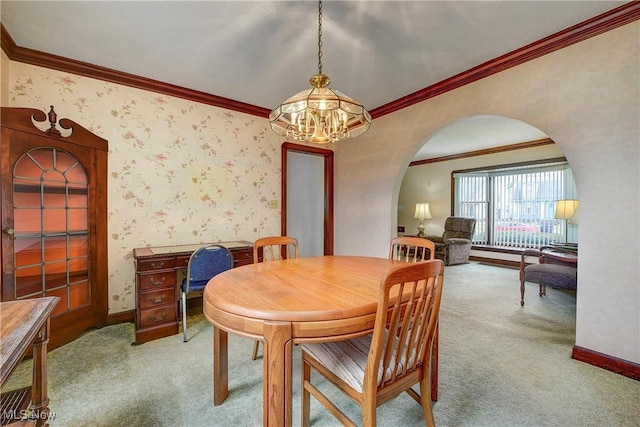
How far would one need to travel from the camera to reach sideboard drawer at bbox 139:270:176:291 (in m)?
2.25

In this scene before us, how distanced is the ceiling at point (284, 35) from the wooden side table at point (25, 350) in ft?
6.14

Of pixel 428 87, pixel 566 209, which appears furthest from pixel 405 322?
pixel 566 209

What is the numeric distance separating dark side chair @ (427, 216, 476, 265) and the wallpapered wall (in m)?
3.82

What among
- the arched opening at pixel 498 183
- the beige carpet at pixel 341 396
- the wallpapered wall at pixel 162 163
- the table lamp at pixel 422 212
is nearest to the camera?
the beige carpet at pixel 341 396

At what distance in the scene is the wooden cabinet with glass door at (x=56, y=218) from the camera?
186 cm

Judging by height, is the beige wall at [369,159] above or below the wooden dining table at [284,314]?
above

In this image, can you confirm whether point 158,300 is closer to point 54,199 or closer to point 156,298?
point 156,298

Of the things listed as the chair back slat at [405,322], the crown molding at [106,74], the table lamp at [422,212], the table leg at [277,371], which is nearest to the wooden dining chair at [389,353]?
the chair back slat at [405,322]

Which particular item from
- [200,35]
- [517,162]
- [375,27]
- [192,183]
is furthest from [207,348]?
[517,162]

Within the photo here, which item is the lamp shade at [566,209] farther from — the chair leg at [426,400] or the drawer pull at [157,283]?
the drawer pull at [157,283]

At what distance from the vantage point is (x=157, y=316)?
7.59ft

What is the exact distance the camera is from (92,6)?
1.74 metres

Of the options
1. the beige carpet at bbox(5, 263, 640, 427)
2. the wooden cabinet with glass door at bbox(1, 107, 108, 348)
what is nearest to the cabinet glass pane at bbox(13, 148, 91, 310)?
the wooden cabinet with glass door at bbox(1, 107, 108, 348)

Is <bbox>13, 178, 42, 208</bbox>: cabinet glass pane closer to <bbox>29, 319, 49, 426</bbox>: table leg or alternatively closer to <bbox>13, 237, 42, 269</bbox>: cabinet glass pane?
<bbox>13, 237, 42, 269</bbox>: cabinet glass pane
